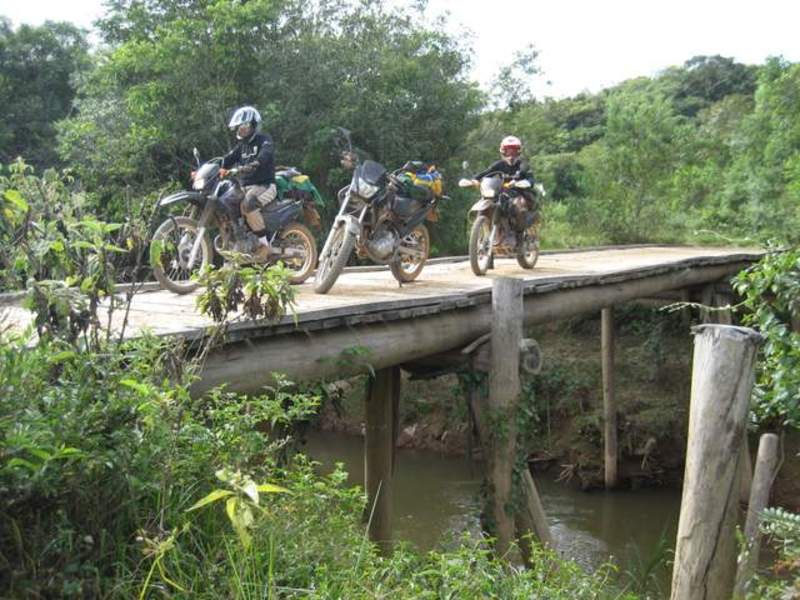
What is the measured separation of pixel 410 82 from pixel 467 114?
145 cm

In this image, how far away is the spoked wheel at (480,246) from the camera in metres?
8.58

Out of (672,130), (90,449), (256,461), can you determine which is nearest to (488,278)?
(256,461)

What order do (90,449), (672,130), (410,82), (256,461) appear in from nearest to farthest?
(90,449) < (256,461) < (410,82) < (672,130)

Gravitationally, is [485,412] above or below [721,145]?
below

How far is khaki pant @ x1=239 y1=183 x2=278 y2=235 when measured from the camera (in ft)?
21.0

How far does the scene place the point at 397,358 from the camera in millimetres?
5637

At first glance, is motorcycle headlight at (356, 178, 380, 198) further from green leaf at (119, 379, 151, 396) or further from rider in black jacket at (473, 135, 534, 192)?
green leaf at (119, 379, 151, 396)

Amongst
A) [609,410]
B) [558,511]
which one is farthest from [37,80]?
[558,511]

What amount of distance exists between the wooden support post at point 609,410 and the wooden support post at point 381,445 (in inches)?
232

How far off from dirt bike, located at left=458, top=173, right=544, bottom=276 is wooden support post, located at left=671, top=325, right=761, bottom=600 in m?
4.75

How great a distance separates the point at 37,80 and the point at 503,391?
713 inches

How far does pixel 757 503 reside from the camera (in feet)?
15.1

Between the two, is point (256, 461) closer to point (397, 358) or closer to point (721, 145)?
point (397, 358)

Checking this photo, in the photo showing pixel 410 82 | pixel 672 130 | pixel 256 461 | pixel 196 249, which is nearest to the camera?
pixel 256 461
